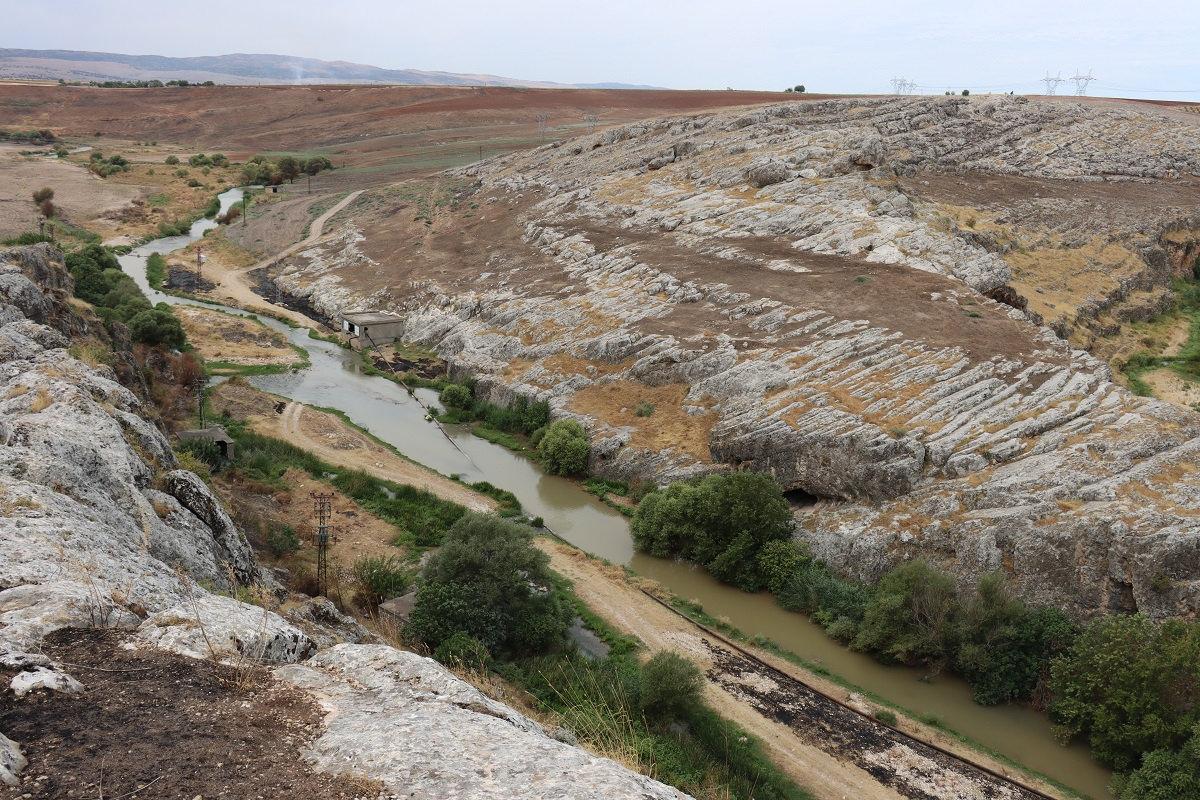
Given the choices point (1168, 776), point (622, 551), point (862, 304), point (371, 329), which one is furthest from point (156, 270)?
point (1168, 776)

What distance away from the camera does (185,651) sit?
27.6 ft

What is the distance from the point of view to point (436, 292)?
173 feet

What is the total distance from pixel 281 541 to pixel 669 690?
41.2 ft

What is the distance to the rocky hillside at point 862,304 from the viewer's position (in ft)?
83.1

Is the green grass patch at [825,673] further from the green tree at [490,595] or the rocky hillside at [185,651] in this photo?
the rocky hillside at [185,651]

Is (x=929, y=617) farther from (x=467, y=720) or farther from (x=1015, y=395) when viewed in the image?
(x=467, y=720)

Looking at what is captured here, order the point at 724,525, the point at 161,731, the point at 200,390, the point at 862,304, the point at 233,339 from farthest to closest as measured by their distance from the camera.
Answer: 1. the point at 233,339
2. the point at 200,390
3. the point at 862,304
4. the point at 724,525
5. the point at 161,731

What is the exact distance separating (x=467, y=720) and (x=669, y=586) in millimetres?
19817

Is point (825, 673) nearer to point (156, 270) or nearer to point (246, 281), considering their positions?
point (246, 281)

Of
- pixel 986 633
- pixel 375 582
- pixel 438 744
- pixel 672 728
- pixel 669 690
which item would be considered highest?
pixel 438 744

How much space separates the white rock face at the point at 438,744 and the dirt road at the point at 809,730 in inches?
495

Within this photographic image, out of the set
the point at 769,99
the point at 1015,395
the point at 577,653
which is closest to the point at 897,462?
the point at 1015,395

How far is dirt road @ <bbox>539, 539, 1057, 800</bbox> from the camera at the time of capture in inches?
734

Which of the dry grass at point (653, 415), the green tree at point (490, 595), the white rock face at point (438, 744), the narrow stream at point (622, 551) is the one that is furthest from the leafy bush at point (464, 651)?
the dry grass at point (653, 415)
